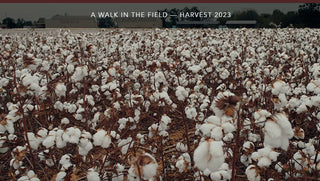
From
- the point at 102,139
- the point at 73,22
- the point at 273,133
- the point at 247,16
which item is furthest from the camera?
the point at 247,16

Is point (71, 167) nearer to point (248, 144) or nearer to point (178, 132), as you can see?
point (248, 144)

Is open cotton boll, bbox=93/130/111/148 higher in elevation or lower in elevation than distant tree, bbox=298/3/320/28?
lower

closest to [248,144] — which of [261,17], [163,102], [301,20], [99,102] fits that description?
[163,102]

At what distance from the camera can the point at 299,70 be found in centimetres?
486

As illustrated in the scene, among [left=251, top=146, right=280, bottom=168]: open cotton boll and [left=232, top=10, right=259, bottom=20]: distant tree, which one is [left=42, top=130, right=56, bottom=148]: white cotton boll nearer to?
[left=251, top=146, right=280, bottom=168]: open cotton boll

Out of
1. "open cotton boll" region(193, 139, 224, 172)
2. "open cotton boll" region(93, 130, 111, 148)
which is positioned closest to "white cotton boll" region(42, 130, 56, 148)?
"open cotton boll" region(93, 130, 111, 148)

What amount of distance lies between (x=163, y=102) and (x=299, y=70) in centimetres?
294

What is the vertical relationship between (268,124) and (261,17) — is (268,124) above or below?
below

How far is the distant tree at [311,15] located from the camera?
4409cm

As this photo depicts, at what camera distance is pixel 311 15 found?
44.3 m

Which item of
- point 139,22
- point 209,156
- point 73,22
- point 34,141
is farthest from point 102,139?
point 73,22

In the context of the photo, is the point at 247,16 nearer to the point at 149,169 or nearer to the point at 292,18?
the point at 292,18

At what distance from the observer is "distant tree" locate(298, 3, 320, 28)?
44094 mm

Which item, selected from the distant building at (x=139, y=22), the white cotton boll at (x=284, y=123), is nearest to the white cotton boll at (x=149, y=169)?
the white cotton boll at (x=284, y=123)
